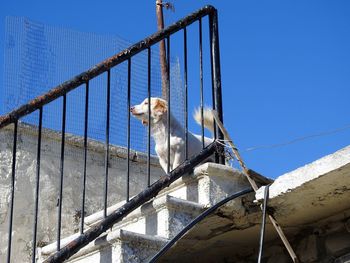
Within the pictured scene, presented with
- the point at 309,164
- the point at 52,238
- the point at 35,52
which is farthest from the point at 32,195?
the point at 309,164

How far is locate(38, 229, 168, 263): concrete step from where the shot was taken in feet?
13.0

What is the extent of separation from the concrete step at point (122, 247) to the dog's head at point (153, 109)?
1.95 m

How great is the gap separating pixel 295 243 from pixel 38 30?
2.71 metres

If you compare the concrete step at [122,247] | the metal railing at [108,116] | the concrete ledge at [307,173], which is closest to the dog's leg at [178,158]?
the metal railing at [108,116]

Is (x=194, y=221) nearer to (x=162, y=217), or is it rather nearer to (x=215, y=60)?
(x=162, y=217)

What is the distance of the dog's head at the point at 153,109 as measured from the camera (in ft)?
19.5

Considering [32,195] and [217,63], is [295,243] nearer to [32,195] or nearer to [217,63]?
[217,63]

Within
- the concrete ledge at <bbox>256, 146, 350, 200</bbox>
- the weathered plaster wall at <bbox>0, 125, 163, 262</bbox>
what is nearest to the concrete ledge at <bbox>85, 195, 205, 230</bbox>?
the concrete ledge at <bbox>256, 146, 350, 200</bbox>

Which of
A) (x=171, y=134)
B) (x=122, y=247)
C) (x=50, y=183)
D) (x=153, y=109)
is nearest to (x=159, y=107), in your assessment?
(x=153, y=109)

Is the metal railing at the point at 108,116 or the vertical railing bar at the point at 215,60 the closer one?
the metal railing at the point at 108,116

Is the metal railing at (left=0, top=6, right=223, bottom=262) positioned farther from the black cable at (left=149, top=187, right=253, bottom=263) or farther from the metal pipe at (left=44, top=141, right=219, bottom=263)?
the black cable at (left=149, top=187, right=253, bottom=263)

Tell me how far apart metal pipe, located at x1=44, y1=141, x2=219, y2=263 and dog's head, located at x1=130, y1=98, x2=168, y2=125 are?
4.07ft

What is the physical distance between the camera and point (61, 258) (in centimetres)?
386

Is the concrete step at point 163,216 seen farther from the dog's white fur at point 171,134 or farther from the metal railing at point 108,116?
the dog's white fur at point 171,134
